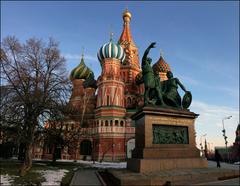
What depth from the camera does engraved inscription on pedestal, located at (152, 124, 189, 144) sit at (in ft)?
42.5

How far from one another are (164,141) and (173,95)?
337 centimetres

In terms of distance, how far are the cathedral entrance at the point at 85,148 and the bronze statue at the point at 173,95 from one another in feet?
99.9

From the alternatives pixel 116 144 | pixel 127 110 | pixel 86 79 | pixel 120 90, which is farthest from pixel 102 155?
pixel 86 79

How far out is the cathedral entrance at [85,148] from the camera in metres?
42.2

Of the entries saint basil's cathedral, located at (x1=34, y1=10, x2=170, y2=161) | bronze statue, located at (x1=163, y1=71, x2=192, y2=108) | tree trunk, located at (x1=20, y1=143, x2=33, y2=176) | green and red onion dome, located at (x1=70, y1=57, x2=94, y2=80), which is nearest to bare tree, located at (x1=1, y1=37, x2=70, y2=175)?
tree trunk, located at (x1=20, y1=143, x2=33, y2=176)

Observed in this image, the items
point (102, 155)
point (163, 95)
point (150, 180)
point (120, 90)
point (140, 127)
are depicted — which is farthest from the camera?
point (120, 90)

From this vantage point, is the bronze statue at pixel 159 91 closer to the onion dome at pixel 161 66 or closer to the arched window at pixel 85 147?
the arched window at pixel 85 147

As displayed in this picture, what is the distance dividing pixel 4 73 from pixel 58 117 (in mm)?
5162

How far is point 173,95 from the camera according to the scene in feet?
48.8

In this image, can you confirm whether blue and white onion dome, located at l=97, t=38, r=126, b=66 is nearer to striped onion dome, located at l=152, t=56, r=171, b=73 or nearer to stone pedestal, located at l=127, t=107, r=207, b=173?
striped onion dome, located at l=152, t=56, r=171, b=73

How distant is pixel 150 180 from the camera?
944 cm

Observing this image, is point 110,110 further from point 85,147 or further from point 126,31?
point 126,31

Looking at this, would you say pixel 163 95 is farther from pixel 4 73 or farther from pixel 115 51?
pixel 115 51

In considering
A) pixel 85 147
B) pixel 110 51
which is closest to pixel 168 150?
pixel 85 147
